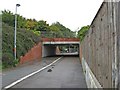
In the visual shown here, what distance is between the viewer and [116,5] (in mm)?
4055

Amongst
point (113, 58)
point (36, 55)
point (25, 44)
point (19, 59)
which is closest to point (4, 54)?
point (19, 59)

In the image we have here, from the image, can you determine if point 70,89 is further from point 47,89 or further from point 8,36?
point 8,36

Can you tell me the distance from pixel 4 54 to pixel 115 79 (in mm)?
29394

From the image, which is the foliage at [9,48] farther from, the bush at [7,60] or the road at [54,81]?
the road at [54,81]

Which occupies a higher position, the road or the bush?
the bush

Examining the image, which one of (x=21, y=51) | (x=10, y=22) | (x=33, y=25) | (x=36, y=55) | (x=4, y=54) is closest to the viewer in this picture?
(x=4, y=54)

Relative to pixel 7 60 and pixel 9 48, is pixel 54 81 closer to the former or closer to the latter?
pixel 7 60

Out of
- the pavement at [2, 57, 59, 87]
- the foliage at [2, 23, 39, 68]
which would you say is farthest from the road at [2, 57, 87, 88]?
the foliage at [2, 23, 39, 68]

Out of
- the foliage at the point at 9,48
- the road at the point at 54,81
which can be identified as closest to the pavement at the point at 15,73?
the road at the point at 54,81

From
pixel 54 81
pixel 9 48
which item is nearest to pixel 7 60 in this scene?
pixel 9 48

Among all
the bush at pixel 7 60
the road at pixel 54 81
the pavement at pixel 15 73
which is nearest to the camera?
the road at pixel 54 81

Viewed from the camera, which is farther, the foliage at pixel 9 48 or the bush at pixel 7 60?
the foliage at pixel 9 48

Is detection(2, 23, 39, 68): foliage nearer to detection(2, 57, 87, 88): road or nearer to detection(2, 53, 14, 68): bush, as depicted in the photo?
detection(2, 53, 14, 68): bush

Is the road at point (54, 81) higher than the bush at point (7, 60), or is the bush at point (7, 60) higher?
the bush at point (7, 60)
